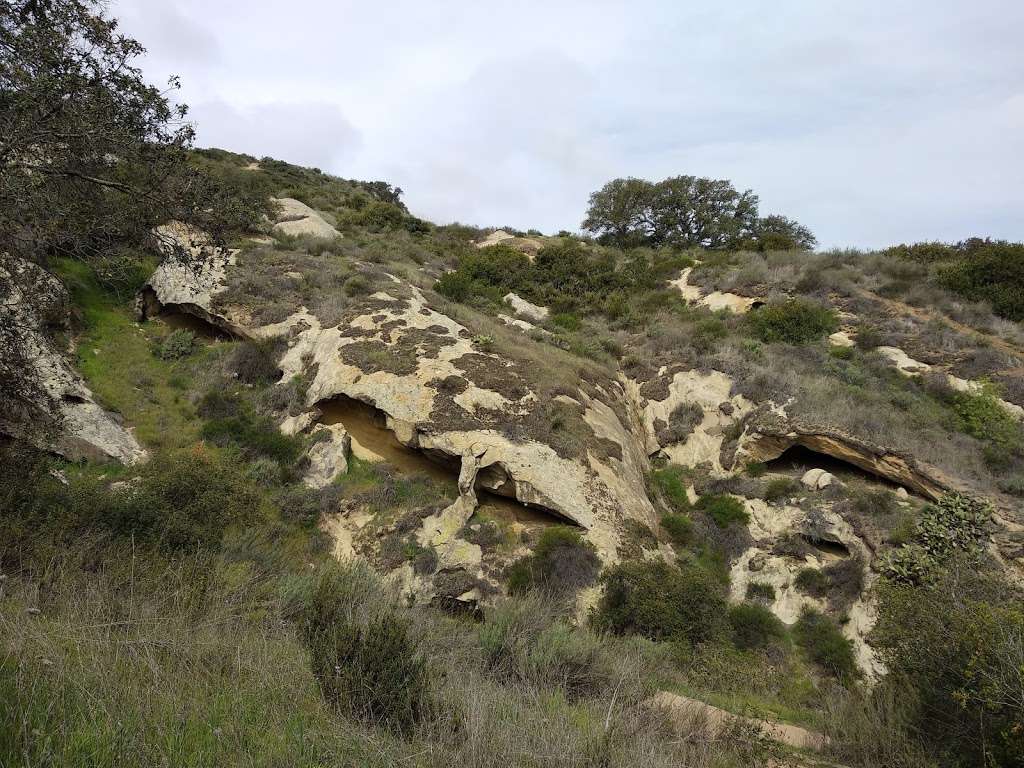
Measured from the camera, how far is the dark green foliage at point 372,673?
3.51 metres

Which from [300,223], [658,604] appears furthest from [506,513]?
[300,223]

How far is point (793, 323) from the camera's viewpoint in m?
19.4

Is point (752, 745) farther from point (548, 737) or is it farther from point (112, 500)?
point (112, 500)

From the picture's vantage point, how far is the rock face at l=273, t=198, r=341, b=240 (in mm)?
24719

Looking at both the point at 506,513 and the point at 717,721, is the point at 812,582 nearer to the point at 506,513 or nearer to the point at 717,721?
the point at 506,513

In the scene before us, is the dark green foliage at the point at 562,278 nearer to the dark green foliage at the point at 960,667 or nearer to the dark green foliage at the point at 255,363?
the dark green foliage at the point at 255,363

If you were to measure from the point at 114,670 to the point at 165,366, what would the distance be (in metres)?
14.8

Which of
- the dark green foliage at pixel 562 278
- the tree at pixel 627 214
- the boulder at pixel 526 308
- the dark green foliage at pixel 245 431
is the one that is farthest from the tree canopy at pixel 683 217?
the dark green foliage at pixel 245 431

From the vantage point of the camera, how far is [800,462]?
14023mm

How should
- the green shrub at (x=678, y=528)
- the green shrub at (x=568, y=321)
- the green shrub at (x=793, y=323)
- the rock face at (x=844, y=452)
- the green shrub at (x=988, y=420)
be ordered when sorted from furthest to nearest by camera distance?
1. the green shrub at (x=568, y=321)
2. the green shrub at (x=793, y=323)
3. the green shrub at (x=988, y=420)
4. the green shrub at (x=678, y=528)
5. the rock face at (x=844, y=452)

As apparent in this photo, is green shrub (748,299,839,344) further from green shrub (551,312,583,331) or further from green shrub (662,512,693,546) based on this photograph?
green shrub (662,512,693,546)

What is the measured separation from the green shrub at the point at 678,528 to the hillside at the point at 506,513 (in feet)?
0.44

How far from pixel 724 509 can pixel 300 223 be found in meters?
23.1

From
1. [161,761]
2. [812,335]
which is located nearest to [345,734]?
[161,761]
